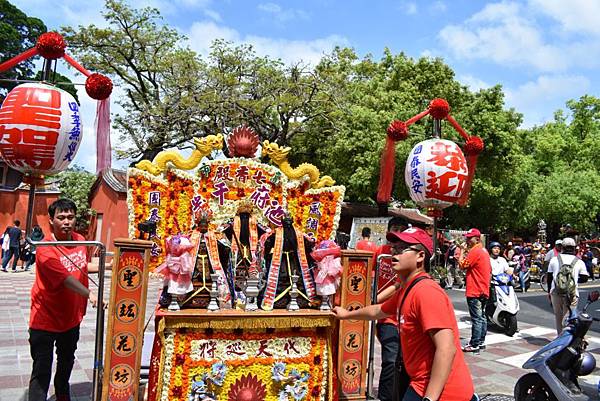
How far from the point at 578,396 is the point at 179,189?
3809 millimetres

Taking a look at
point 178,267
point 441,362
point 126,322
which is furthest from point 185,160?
point 441,362

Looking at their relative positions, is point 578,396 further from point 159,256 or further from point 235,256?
point 159,256

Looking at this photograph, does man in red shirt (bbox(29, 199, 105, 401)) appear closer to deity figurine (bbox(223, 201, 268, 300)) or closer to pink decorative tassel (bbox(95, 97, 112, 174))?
pink decorative tassel (bbox(95, 97, 112, 174))

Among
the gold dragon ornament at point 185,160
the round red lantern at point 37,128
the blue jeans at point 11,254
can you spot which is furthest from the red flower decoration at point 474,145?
the blue jeans at point 11,254

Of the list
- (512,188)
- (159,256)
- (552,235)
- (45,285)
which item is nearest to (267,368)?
(159,256)

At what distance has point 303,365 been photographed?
3.88 metres

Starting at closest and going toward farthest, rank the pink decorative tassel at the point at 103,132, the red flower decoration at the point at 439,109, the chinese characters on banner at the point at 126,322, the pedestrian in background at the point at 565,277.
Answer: the chinese characters on banner at the point at 126,322 → the pink decorative tassel at the point at 103,132 → the red flower decoration at the point at 439,109 → the pedestrian in background at the point at 565,277

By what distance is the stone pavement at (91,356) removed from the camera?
4.62 metres

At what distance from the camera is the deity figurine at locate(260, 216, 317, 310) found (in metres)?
4.02

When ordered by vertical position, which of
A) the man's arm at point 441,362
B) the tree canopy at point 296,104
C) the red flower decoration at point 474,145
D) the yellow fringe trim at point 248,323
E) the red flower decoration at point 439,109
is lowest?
the yellow fringe trim at point 248,323

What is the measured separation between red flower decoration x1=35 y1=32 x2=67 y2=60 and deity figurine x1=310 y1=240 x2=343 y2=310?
8.44 feet

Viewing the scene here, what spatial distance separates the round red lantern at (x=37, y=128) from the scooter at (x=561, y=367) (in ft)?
13.6

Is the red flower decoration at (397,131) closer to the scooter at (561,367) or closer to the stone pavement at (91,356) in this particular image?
the scooter at (561,367)

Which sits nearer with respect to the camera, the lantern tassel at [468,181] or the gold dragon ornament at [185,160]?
the gold dragon ornament at [185,160]
